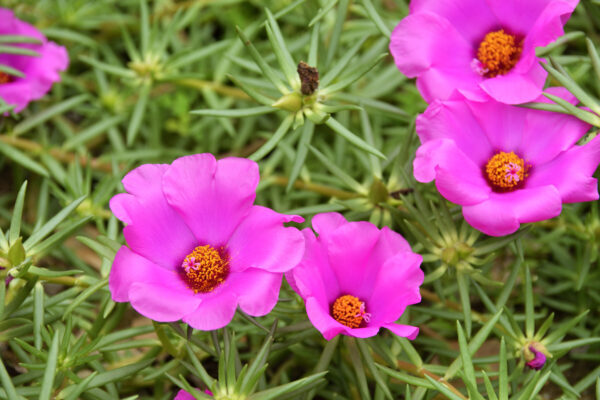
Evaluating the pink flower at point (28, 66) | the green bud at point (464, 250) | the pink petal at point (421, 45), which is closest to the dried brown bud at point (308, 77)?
the pink petal at point (421, 45)

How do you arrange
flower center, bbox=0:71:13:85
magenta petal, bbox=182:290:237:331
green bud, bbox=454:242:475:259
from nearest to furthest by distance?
magenta petal, bbox=182:290:237:331 → green bud, bbox=454:242:475:259 → flower center, bbox=0:71:13:85

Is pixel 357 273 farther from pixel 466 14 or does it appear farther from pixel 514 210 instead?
pixel 466 14

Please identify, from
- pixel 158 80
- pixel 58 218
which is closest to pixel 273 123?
pixel 158 80

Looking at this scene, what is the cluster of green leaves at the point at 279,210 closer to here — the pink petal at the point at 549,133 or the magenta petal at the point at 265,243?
the pink petal at the point at 549,133

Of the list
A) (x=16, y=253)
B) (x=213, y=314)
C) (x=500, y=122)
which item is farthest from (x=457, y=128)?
(x=16, y=253)

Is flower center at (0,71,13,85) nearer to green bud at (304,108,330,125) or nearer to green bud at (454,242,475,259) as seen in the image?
green bud at (304,108,330,125)

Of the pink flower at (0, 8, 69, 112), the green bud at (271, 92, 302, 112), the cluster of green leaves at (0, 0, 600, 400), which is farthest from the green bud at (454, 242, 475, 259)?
the pink flower at (0, 8, 69, 112)
